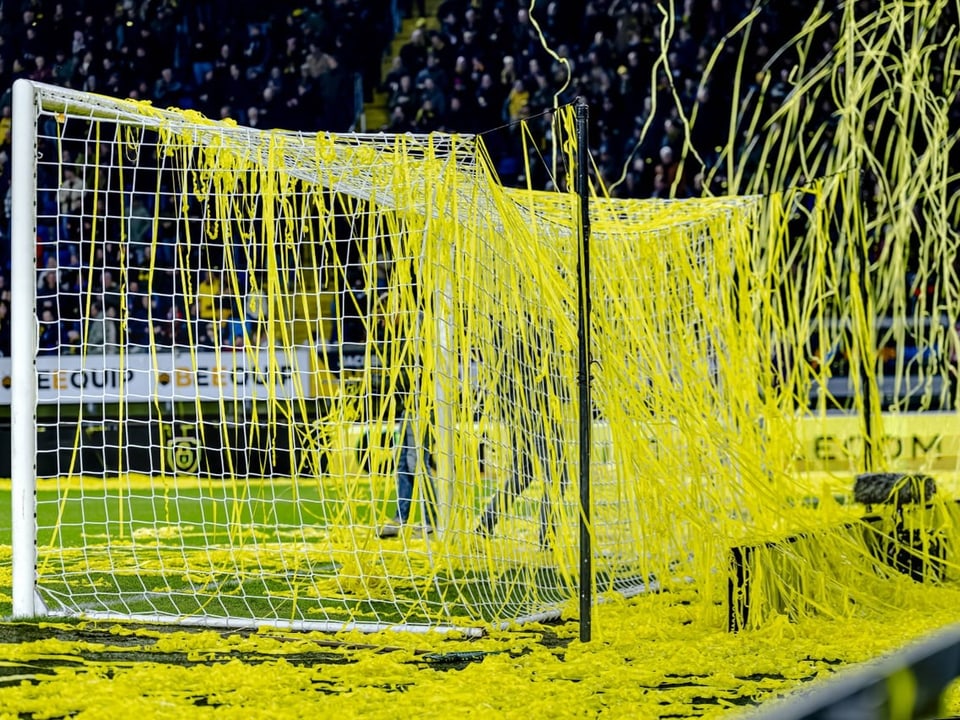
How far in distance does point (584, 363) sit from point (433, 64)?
1119 centimetres

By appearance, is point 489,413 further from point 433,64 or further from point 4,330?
point 433,64

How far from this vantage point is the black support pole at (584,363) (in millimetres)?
3996

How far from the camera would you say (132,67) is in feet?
48.9

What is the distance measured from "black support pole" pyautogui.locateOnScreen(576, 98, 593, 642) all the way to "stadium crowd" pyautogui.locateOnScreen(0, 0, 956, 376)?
376 inches

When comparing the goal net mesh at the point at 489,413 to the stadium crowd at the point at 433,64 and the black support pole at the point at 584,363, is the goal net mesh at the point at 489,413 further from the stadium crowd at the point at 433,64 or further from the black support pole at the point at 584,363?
the stadium crowd at the point at 433,64

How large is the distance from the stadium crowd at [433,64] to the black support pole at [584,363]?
9.55 m

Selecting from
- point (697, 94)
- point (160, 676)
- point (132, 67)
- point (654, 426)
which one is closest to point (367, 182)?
point (654, 426)

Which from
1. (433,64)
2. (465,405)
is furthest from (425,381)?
(433,64)

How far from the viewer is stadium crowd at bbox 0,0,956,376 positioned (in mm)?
13922

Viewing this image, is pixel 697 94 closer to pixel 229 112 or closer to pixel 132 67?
pixel 229 112

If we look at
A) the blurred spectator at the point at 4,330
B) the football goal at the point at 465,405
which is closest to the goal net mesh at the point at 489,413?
the football goal at the point at 465,405

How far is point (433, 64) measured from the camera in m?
14.6

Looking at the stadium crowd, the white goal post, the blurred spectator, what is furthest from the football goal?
the stadium crowd

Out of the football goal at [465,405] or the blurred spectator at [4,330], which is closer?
the football goal at [465,405]
